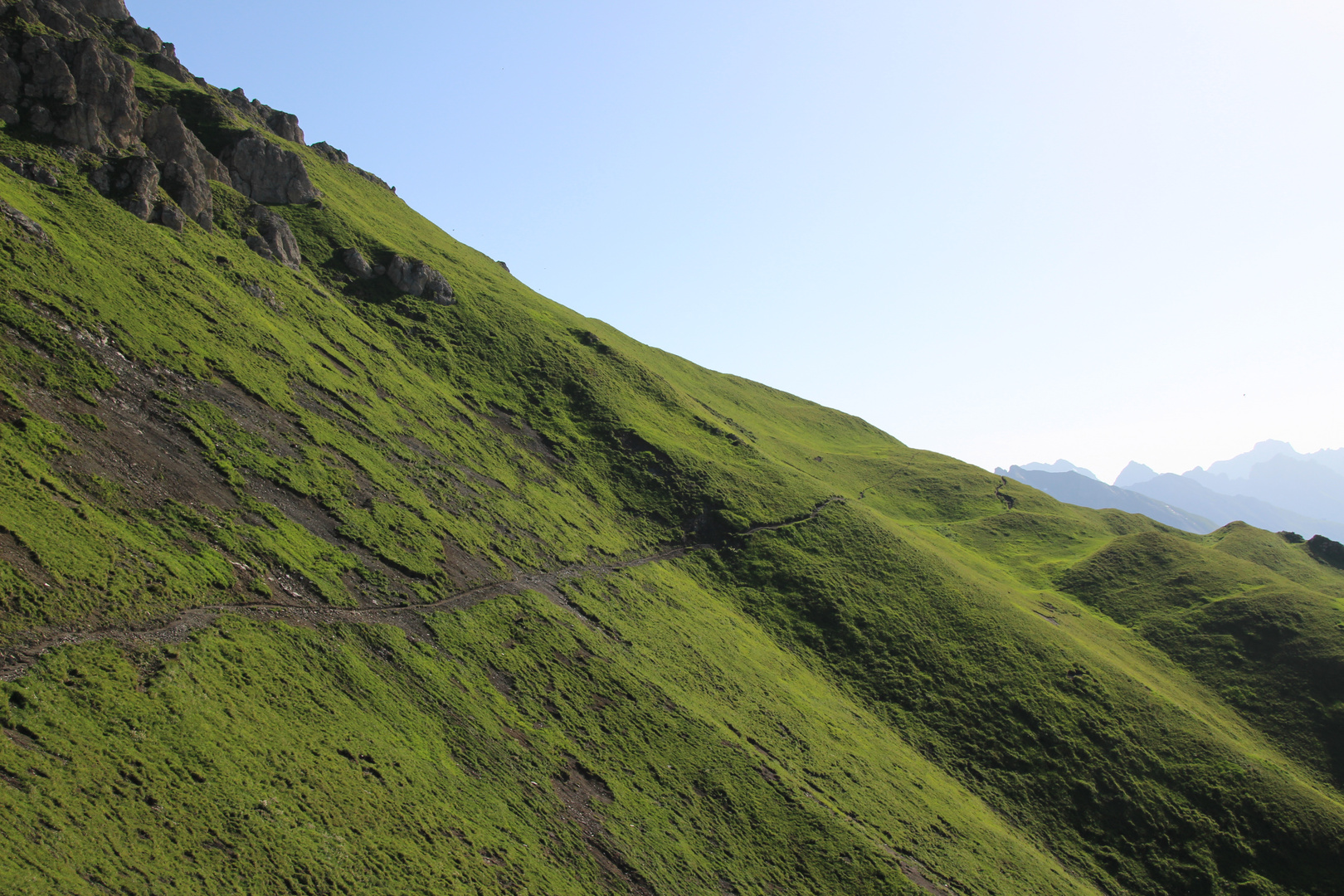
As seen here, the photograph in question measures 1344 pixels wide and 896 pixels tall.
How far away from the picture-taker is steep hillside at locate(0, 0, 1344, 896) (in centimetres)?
2838

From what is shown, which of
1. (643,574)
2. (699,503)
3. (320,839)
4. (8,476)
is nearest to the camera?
(320,839)

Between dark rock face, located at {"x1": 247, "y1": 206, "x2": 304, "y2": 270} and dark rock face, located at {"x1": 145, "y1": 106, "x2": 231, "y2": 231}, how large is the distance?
5143 mm

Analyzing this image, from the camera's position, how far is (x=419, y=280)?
10000cm

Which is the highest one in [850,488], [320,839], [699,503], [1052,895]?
[850,488]

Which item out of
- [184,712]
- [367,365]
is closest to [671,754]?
[184,712]

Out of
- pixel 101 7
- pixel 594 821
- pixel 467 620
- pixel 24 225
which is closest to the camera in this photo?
pixel 594 821

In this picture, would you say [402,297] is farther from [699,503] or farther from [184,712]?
[184,712]

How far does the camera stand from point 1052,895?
177 ft

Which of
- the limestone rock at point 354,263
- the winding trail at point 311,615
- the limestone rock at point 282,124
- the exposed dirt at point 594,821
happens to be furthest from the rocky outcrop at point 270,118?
the exposed dirt at point 594,821

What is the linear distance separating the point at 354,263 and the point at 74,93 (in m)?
33.5

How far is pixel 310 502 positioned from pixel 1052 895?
66407 millimetres

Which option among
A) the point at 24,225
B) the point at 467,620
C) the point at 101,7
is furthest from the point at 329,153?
the point at 467,620

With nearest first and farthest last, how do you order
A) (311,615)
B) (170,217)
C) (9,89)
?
(311,615), (9,89), (170,217)

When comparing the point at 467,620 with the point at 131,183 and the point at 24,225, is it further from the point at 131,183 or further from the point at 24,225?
the point at 131,183
